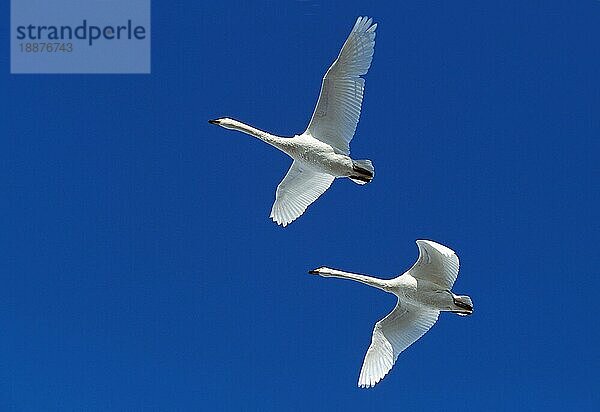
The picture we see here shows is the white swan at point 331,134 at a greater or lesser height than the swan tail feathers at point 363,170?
greater

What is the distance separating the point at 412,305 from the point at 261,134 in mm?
5235

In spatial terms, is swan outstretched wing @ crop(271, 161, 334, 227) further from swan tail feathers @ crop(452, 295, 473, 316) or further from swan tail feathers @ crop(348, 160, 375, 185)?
swan tail feathers @ crop(452, 295, 473, 316)

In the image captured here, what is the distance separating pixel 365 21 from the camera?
2744 cm

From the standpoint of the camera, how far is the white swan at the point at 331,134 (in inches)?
1093

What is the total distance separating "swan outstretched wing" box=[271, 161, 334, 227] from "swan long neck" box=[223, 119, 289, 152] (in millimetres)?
1244

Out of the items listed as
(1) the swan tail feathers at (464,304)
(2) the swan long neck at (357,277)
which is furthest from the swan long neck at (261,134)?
(1) the swan tail feathers at (464,304)

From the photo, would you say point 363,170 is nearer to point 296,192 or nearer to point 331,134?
point 331,134

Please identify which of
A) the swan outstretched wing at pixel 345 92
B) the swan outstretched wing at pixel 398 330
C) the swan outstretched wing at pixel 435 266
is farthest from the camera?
the swan outstretched wing at pixel 398 330

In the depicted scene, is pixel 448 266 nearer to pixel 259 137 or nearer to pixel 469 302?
pixel 469 302

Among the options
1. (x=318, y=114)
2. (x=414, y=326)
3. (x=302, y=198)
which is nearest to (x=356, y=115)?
(x=318, y=114)

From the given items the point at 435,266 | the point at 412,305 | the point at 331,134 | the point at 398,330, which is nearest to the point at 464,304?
the point at 435,266

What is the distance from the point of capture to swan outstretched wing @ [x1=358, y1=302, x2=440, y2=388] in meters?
29.5

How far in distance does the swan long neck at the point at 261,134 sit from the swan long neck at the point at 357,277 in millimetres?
3390

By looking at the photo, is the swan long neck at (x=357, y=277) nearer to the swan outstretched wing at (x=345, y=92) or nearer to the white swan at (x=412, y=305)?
the white swan at (x=412, y=305)
